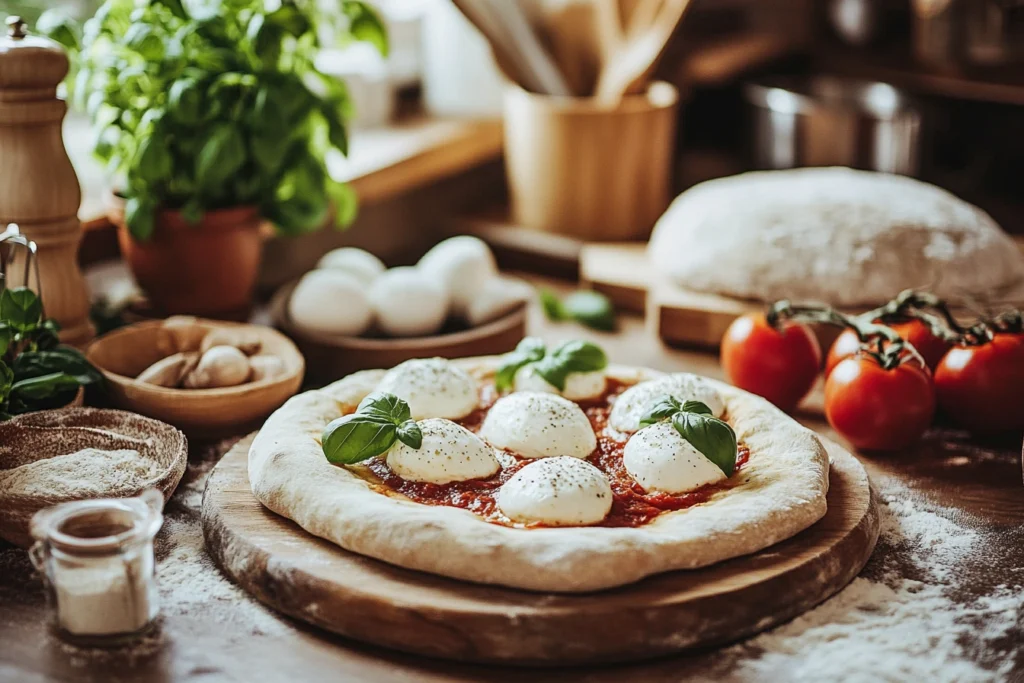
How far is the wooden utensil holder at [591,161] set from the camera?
2.94m

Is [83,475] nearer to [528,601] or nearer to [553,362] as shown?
[528,601]

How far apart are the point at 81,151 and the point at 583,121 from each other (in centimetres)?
125

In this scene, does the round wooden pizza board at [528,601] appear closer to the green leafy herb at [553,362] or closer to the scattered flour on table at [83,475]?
the scattered flour on table at [83,475]

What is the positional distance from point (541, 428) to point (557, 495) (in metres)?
0.24

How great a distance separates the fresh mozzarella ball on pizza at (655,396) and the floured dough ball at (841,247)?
56cm

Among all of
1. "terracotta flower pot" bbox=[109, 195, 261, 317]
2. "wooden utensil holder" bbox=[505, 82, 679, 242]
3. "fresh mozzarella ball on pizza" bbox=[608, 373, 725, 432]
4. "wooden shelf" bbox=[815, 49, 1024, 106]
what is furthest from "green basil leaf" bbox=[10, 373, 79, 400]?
"wooden shelf" bbox=[815, 49, 1024, 106]

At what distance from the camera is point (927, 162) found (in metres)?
3.61

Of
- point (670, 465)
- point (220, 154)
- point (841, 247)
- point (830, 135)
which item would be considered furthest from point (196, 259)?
point (830, 135)

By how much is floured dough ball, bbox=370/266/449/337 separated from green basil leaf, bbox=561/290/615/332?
1.44 feet

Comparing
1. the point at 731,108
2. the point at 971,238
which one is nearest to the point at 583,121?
the point at 971,238

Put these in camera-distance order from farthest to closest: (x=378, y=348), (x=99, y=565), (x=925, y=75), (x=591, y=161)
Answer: (x=925, y=75) → (x=591, y=161) → (x=378, y=348) → (x=99, y=565)

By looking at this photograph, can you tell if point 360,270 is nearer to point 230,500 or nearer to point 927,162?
point 230,500

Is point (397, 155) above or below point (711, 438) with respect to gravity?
above

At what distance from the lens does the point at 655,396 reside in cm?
191
